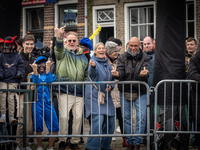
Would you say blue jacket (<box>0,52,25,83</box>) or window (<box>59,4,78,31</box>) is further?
window (<box>59,4,78,31</box>)

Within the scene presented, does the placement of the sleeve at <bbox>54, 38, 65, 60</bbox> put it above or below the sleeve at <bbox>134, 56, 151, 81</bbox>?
above

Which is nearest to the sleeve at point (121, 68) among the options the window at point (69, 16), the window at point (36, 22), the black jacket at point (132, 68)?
the black jacket at point (132, 68)

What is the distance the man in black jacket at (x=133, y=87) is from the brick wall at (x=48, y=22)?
845 centimetres

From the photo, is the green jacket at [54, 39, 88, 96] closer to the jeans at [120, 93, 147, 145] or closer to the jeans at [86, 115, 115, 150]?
the jeans at [86, 115, 115, 150]

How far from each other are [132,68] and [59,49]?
4.49ft

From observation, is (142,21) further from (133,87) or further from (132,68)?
(133,87)

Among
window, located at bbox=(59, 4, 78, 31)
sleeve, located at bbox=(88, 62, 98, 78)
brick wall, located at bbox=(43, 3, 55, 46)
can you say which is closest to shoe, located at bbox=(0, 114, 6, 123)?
sleeve, located at bbox=(88, 62, 98, 78)

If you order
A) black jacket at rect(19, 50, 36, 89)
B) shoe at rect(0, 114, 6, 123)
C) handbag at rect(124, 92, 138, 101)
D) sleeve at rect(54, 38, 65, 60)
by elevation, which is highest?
sleeve at rect(54, 38, 65, 60)

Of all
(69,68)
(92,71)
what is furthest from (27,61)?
(92,71)

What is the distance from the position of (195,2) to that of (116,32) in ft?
10.2

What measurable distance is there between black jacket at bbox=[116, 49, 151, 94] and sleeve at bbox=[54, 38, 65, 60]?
1.06 metres

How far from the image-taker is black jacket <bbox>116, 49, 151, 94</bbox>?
239 inches

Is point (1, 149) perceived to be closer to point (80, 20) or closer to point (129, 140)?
point (129, 140)

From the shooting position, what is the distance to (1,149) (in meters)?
5.95
